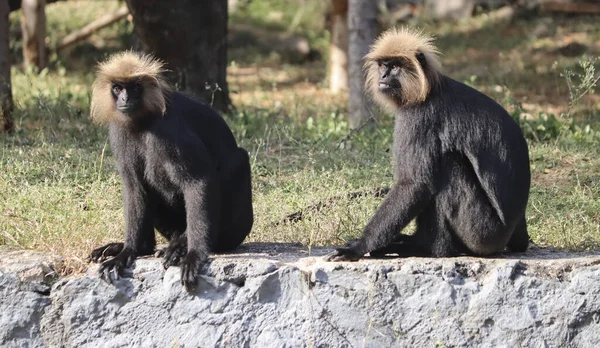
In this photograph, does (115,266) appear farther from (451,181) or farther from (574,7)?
(574,7)

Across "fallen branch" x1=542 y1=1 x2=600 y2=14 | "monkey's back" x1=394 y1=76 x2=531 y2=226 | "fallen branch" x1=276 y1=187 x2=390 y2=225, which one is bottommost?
"fallen branch" x1=276 y1=187 x2=390 y2=225

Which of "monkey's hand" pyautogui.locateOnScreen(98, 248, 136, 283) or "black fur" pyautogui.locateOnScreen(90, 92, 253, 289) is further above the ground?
"black fur" pyautogui.locateOnScreen(90, 92, 253, 289)

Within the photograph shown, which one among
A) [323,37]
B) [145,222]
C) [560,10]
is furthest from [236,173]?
[560,10]

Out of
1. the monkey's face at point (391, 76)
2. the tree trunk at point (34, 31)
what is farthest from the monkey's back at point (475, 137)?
the tree trunk at point (34, 31)

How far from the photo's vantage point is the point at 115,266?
4.44 m

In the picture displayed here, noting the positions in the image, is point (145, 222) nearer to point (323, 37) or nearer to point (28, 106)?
point (28, 106)

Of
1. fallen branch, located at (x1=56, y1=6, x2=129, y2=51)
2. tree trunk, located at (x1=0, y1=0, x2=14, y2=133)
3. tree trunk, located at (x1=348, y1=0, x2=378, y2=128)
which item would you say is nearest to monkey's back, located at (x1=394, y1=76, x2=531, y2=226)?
tree trunk, located at (x1=348, y1=0, x2=378, y2=128)

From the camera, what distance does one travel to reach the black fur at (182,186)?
4414 millimetres

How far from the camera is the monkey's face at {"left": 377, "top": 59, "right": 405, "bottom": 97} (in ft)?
15.2

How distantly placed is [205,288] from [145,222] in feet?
1.81

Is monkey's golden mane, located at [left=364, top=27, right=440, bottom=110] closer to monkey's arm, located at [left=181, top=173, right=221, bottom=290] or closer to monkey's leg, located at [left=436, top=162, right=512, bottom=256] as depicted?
monkey's leg, located at [left=436, top=162, right=512, bottom=256]

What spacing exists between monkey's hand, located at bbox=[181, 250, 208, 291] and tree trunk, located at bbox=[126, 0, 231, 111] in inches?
199

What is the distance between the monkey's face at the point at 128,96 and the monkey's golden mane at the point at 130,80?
2 centimetres

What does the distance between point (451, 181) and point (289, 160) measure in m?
3.12
